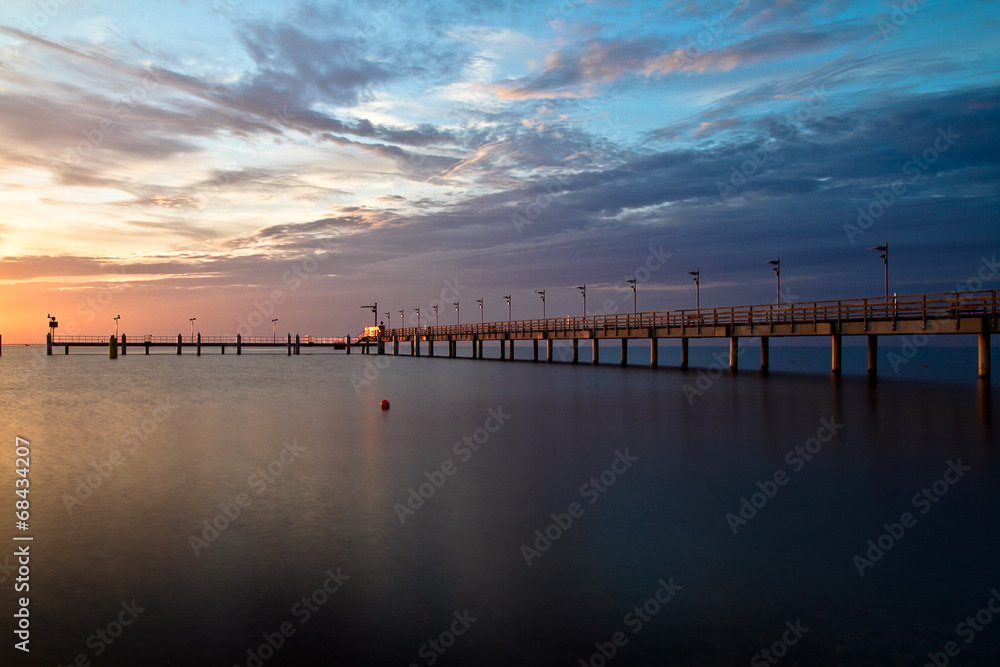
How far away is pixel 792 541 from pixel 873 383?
33.3 meters

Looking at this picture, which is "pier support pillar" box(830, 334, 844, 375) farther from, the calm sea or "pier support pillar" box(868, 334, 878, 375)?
the calm sea

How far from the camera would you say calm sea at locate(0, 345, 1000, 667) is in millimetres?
5699

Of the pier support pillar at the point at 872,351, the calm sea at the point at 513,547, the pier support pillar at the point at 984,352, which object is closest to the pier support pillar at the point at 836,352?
the pier support pillar at the point at 872,351

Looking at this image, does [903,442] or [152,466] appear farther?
[903,442]

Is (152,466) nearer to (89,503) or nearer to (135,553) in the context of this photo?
(89,503)

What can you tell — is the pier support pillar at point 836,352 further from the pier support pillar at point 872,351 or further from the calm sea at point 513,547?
the calm sea at point 513,547

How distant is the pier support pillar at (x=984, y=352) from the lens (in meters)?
32.0

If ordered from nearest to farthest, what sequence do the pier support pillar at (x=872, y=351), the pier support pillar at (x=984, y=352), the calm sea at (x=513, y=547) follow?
1. the calm sea at (x=513, y=547)
2. the pier support pillar at (x=984, y=352)
3. the pier support pillar at (x=872, y=351)

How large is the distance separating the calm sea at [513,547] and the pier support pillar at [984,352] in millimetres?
16897

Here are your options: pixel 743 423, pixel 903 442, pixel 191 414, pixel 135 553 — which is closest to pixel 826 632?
pixel 135 553

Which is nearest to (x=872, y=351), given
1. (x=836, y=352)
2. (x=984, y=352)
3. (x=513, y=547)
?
(x=836, y=352)

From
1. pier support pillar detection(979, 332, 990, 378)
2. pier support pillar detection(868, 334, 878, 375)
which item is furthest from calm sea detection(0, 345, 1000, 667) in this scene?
pier support pillar detection(868, 334, 878, 375)

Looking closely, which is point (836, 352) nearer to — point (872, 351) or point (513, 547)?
point (872, 351)

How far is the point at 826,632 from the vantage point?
19.0ft
